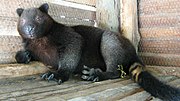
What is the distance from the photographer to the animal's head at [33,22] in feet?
9.72

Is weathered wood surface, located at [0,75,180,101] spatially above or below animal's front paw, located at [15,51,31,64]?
below

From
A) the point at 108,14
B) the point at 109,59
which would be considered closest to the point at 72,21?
the point at 108,14

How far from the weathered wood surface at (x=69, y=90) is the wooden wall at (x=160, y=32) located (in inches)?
33.0

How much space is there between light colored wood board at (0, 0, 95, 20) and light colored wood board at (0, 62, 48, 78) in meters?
0.59

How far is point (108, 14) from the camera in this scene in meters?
4.11

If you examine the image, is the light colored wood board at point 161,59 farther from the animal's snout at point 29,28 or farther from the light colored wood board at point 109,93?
the animal's snout at point 29,28

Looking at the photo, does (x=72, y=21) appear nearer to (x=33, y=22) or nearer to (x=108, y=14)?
(x=108, y=14)

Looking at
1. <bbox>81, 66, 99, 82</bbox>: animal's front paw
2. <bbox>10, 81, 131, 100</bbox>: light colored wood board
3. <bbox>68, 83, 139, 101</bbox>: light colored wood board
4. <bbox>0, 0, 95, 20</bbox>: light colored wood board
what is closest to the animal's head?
<bbox>0, 0, 95, 20</bbox>: light colored wood board

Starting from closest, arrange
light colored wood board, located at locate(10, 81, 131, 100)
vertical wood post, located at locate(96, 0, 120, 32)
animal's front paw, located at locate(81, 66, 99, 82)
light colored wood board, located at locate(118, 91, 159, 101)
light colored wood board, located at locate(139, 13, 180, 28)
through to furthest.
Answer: light colored wood board, located at locate(10, 81, 131, 100) < light colored wood board, located at locate(118, 91, 159, 101) < animal's front paw, located at locate(81, 66, 99, 82) < light colored wood board, located at locate(139, 13, 180, 28) < vertical wood post, located at locate(96, 0, 120, 32)

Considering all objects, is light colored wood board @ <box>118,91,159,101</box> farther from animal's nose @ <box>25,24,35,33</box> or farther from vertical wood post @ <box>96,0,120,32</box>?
vertical wood post @ <box>96,0,120,32</box>

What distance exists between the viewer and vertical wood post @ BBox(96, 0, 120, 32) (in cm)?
407

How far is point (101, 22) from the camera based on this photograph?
411 cm

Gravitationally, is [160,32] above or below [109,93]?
above

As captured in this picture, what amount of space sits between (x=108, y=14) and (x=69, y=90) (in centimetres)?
200
